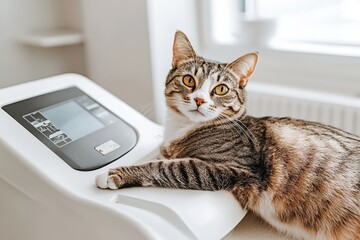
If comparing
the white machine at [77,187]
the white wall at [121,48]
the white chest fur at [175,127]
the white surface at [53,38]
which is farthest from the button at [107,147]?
the white surface at [53,38]

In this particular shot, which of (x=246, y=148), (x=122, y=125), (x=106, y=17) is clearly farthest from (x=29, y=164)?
(x=106, y=17)

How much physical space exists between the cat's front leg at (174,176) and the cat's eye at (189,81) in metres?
0.16

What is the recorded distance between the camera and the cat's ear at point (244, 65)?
0.93 m

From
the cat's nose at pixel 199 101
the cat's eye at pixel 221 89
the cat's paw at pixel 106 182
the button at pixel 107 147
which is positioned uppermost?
the cat's eye at pixel 221 89

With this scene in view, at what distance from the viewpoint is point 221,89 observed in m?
0.93

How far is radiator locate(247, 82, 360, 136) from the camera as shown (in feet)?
3.87

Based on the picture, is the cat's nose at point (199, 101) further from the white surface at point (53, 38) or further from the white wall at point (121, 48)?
the white surface at point (53, 38)

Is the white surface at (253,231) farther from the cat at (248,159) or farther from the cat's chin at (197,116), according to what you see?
the cat's chin at (197,116)

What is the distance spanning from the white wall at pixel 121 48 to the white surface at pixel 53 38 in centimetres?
4

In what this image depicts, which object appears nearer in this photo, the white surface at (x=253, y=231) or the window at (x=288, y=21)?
the white surface at (x=253, y=231)

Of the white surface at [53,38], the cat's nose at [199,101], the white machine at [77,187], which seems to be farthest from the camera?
the white surface at [53,38]

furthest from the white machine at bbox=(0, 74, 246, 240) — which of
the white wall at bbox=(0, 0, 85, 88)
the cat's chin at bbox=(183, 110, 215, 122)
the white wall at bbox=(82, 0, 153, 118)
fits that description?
the white wall at bbox=(0, 0, 85, 88)

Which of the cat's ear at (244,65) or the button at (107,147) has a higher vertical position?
the cat's ear at (244,65)

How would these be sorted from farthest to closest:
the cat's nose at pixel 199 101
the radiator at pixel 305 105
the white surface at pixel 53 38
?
the white surface at pixel 53 38
the radiator at pixel 305 105
the cat's nose at pixel 199 101
